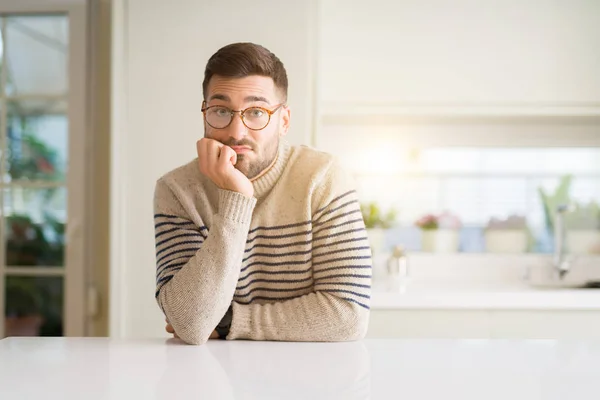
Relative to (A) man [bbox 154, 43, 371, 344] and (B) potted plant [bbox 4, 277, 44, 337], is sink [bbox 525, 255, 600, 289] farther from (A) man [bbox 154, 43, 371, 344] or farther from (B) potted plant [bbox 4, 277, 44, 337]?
(B) potted plant [bbox 4, 277, 44, 337]

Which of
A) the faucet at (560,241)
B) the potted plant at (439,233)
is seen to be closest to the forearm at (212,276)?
the potted plant at (439,233)

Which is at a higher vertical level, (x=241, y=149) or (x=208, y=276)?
(x=241, y=149)

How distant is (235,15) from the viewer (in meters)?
2.48

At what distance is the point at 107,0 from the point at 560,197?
2.20m

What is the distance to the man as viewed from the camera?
1.33 m

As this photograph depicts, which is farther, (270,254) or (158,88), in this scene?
(158,88)

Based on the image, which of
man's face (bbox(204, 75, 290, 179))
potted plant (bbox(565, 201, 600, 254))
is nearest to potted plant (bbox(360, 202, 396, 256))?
potted plant (bbox(565, 201, 600, 254))

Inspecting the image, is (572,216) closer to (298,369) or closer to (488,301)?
(488,301)

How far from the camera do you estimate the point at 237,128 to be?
4.67ft

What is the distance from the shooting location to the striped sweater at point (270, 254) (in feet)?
4.34

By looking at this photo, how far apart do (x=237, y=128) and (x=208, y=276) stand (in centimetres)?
33

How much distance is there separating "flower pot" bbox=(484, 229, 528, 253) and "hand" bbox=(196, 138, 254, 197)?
1877mm

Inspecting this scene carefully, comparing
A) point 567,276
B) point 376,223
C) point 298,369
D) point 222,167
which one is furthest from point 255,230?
point 567,276

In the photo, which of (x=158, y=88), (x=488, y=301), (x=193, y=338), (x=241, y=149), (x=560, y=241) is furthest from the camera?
(x=560, y=241)
